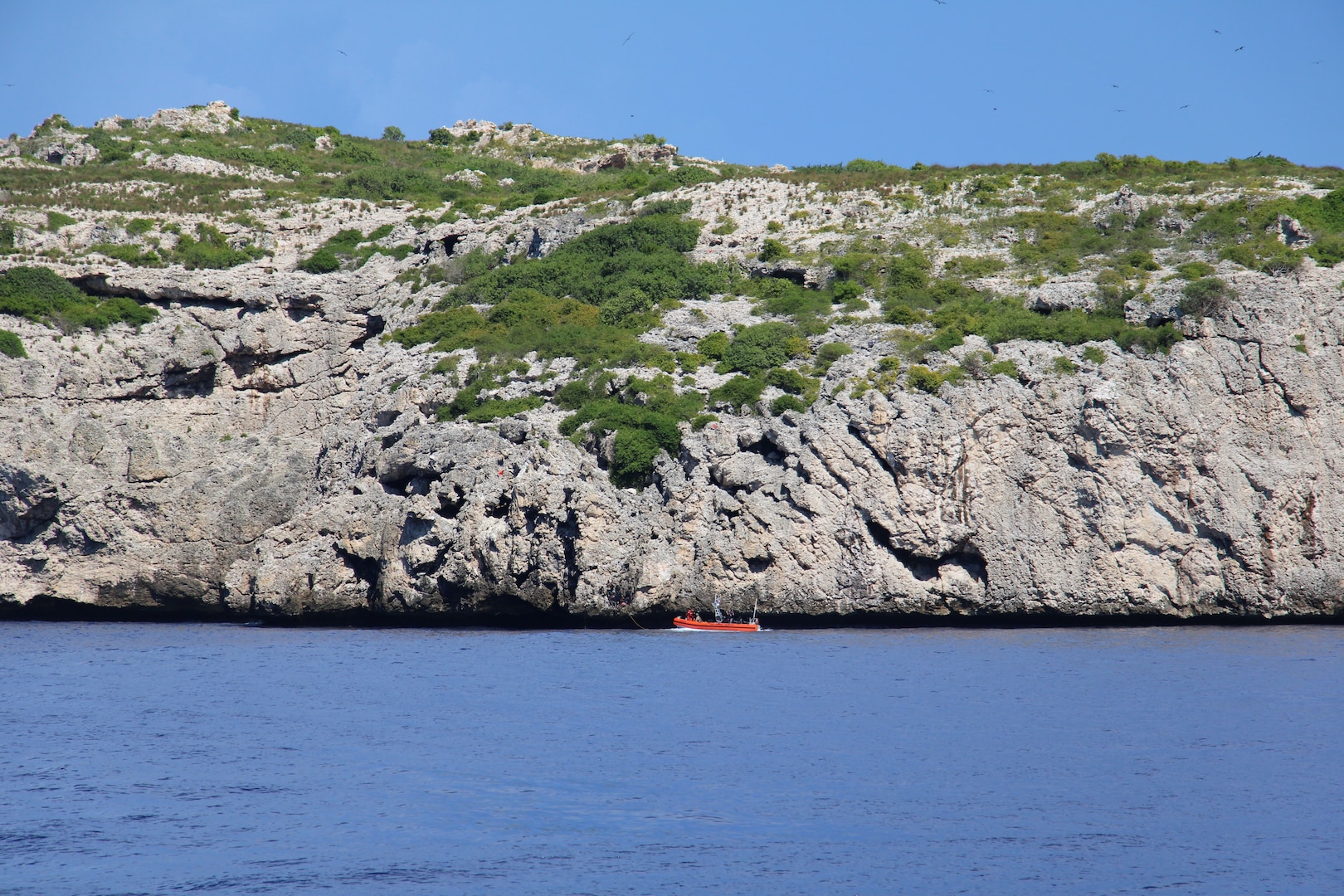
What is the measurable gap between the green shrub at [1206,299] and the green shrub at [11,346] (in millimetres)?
45716

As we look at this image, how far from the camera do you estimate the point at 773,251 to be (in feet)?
193

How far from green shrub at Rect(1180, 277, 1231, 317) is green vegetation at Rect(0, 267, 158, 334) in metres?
43.2

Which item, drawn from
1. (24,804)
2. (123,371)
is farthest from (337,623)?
(24,804)

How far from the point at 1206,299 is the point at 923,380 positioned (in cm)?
1089

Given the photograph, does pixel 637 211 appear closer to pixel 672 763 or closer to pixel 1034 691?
pixel 1034 691

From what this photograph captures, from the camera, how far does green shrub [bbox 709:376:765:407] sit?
148 feet

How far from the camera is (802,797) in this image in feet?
66.4

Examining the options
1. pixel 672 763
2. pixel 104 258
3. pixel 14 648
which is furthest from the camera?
pixel 104 258

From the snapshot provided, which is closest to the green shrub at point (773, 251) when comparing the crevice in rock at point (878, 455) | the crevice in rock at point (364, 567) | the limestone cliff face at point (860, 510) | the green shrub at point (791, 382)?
the green shrub at point (791, 382)

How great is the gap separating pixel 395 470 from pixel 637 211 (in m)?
27.5

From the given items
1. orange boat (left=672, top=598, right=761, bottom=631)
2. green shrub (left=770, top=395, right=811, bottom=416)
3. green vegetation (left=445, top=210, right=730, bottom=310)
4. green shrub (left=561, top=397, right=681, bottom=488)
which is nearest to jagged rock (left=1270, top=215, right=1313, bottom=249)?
green shrub (left=770, top=395, right=811, bottom=416)

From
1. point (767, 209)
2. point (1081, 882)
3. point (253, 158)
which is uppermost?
point (253, 158)

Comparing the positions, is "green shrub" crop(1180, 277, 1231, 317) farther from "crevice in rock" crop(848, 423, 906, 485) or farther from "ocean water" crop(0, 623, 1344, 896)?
"ocean water" crop(0, 623, 1344, 896)

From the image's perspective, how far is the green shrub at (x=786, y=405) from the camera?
43.7 m
